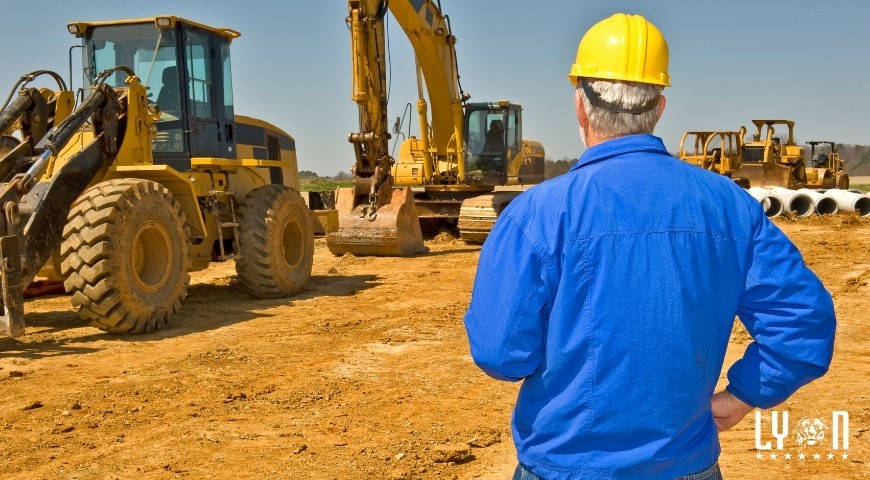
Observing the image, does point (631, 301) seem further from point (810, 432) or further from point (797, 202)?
point (797, 202)

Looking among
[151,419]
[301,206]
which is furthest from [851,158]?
[151,419]

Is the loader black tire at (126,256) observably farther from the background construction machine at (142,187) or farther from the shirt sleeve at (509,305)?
the shirt sleeve at (509,305)

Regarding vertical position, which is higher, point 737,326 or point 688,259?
point 688,259

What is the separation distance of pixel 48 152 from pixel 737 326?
6453mm

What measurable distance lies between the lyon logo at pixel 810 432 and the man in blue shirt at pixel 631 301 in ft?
10.7

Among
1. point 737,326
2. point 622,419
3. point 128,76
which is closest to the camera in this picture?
point 622,419

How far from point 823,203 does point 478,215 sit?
11000mm

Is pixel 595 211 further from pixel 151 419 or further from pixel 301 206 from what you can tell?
pixel 301 206

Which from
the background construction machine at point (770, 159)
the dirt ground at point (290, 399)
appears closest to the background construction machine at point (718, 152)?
the background construction machine at point (770, 159)

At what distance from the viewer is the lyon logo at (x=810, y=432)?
506cm

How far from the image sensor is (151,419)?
5637 mm

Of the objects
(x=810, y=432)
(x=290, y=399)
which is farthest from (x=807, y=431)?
(x=290, y=399)

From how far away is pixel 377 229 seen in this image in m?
14.9

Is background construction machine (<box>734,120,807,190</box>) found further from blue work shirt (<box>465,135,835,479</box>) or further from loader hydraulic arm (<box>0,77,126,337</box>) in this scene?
blue work shirt (<box>465,135,835,479</box>)
